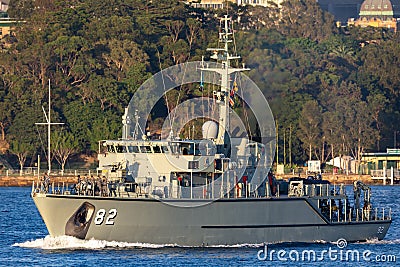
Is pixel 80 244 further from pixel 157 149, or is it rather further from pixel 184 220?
pixel 157 149

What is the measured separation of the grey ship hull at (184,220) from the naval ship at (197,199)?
41mm

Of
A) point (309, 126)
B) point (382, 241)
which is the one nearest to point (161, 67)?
point (309, 126)

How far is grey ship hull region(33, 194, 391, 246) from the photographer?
54969 millimetres

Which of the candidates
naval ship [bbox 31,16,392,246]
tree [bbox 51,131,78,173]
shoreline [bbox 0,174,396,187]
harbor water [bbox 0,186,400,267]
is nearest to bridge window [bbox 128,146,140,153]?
naval ship [bbox 31,16,392,246]

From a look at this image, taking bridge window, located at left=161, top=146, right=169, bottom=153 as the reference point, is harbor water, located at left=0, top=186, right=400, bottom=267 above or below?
below

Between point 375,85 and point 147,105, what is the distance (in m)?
32.2

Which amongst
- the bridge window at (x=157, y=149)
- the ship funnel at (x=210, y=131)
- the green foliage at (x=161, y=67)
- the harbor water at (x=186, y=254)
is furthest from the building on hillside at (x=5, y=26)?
the bridge window at (x=157, y=149)

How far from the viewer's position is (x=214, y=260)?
175 feet

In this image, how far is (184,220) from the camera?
55406 millimetres

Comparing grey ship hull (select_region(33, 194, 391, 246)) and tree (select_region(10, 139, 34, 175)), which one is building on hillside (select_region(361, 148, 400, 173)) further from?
grey ship hull (select_region(33, 194, 391, 246))

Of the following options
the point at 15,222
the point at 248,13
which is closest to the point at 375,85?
the point at 248,13

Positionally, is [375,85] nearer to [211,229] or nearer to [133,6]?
[133,6]

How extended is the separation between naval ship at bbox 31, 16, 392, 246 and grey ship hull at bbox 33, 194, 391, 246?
0.04 m

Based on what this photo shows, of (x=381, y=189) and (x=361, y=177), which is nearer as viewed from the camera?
(x=381, y=189)
